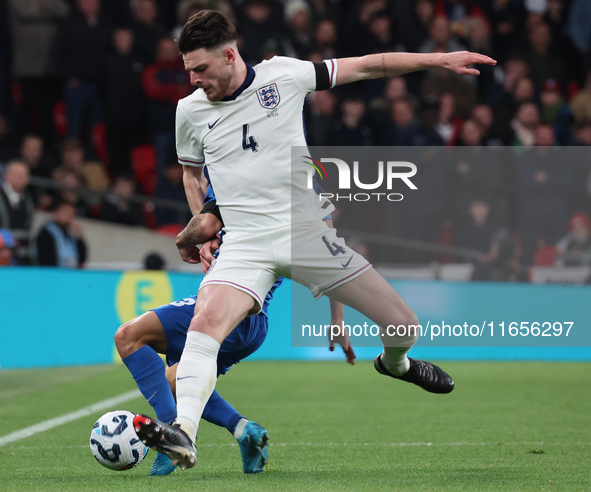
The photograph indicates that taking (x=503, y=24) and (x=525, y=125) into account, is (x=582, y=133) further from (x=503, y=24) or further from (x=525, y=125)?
(x=503, y=24)

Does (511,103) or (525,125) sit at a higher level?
(511,103)

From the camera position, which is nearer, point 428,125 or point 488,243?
point 488,243

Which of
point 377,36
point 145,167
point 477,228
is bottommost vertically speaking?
point 477,228

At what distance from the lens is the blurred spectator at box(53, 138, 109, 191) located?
12719 mm

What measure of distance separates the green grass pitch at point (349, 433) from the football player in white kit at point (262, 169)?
754 millimetres

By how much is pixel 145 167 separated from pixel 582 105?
686cm

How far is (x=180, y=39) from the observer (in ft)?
14.2

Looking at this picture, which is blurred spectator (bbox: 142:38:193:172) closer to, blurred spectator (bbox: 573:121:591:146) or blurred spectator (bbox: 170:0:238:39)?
blurred spectator (bbox: 170:0:238:39)

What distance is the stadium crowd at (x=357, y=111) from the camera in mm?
11977

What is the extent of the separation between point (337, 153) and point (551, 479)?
343 inches

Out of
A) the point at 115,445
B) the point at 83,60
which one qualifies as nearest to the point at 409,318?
the point at 115,445

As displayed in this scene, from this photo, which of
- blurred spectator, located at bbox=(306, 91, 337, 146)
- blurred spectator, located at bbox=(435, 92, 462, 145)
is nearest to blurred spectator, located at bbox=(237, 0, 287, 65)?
blurred spectator, located at bbox=(306, 91, 337, 146)

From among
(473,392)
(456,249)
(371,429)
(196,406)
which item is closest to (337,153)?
(456,249)

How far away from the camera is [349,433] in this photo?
19.8 ft
